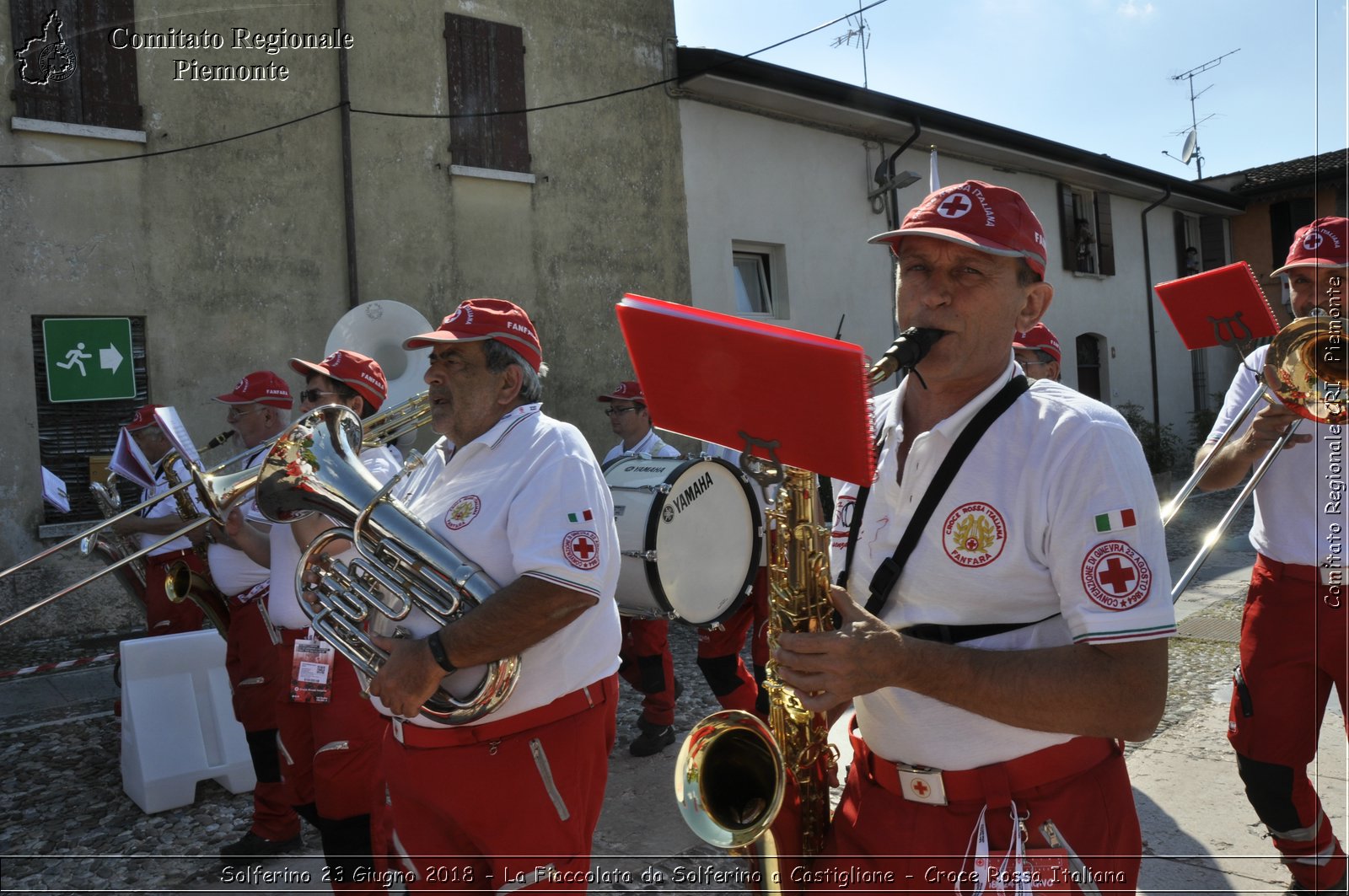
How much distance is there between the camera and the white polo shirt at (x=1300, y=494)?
10.9 feet

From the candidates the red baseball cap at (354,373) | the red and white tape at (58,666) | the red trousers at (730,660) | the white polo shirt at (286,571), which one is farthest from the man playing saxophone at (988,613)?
the red and white tape at (58,666)

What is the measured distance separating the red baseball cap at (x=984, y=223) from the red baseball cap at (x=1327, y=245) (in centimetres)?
185

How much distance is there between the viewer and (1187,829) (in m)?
4.27

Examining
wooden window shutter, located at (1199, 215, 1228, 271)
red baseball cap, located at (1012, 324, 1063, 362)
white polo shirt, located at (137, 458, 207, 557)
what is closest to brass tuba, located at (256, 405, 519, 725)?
white polo shirt, located at (137, 458, 207, 557)

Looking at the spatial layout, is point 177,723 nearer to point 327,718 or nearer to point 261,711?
point 261,711

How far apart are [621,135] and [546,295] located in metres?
2.28

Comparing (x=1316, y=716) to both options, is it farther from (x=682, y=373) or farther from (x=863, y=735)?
(x=682, y=373)

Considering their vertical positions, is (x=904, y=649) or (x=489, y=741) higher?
(x=904, y=649)

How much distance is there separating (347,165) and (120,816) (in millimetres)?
6866

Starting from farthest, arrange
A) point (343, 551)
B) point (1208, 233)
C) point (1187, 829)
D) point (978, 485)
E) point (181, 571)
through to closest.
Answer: point (1208, 233) → point (181, 571) → point (1187, 829) → point (343, 551) → point (978, 485)

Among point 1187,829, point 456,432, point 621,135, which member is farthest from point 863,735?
point 621,135

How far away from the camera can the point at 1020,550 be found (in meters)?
1.79

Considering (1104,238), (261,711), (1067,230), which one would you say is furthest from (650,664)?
(1104,238)

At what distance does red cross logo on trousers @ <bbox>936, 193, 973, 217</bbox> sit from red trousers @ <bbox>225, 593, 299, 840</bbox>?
378cm
